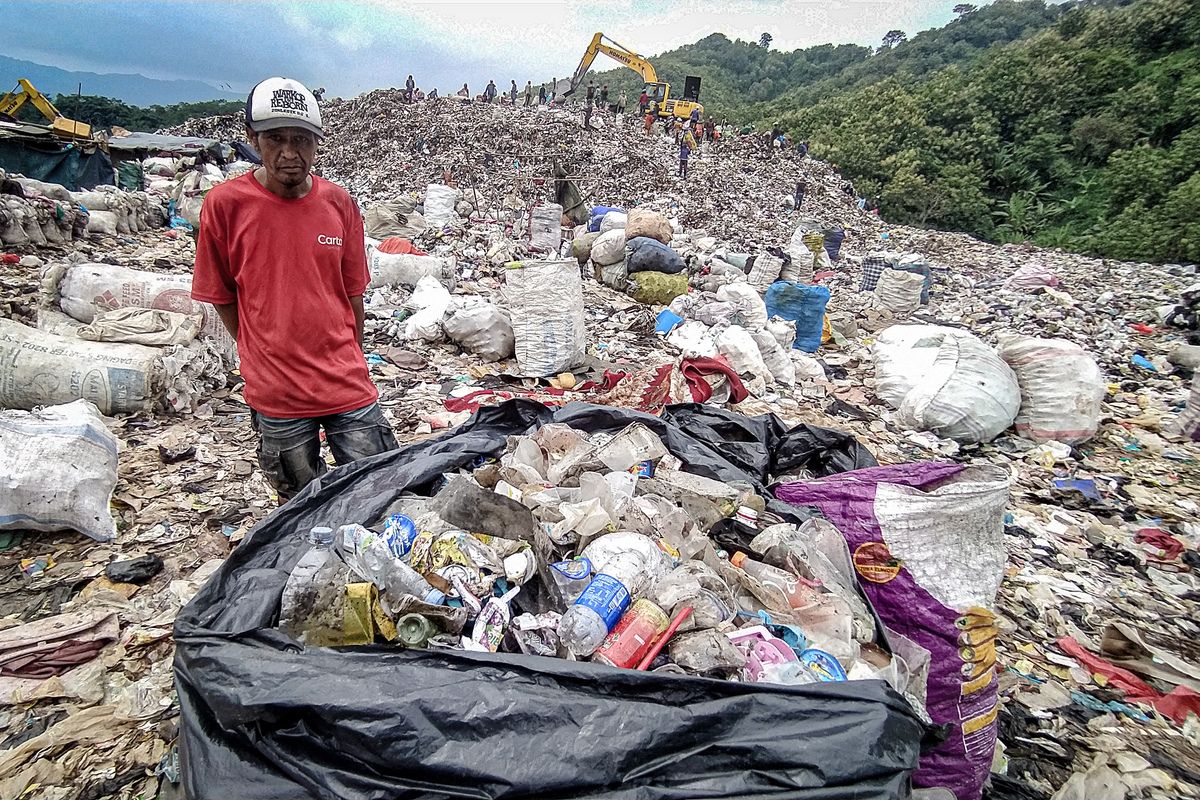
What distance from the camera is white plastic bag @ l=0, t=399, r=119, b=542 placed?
6.58 ft

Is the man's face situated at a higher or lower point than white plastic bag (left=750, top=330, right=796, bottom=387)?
higher

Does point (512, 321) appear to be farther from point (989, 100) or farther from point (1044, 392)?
point (989, 100)

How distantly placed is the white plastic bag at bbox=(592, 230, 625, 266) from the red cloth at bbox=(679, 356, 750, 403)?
3.37m

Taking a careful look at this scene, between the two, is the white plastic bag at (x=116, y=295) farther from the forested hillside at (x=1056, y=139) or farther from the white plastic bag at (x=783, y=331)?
the forested hillside at (x=1056, y=139)

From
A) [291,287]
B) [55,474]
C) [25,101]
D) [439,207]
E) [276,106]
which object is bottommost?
[55,474]

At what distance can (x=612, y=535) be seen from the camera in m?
1.68

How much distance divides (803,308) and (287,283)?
478 cm

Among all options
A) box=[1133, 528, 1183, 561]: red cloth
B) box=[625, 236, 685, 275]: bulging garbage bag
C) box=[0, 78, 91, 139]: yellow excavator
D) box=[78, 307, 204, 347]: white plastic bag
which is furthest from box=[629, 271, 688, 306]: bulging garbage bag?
box=[0, 78, 91, 139]: yellow excavator

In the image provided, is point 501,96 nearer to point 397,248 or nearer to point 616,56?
point 616,56

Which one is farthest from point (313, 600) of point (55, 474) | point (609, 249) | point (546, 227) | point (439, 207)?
point (439, 207)

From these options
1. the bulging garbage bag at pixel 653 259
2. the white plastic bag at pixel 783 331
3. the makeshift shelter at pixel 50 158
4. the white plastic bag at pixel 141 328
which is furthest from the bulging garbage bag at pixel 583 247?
the makeshift shelter at pixel 50 158

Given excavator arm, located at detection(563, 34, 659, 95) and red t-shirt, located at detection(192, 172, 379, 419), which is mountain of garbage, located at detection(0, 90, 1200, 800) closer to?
red t-shirt, located at detection(192, 172, 379, 419)

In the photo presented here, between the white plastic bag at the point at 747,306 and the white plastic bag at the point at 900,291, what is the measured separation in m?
2.85

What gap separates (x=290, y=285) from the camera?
181 cm
